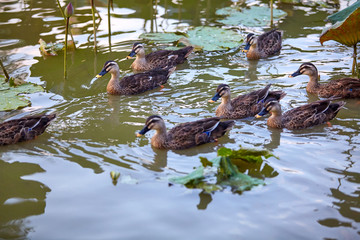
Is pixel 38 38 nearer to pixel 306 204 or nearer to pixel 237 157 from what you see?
pixel 237 157

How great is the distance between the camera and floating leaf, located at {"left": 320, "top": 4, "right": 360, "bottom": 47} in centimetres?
910

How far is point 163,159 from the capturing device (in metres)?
7.56

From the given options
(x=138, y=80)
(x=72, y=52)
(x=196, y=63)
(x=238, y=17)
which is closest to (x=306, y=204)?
(x=138, y=80)

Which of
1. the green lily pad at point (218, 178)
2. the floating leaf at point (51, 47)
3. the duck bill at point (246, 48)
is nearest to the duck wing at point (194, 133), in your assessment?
the green lily pad at point (218, 178)

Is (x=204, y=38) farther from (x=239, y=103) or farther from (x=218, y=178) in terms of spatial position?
(x=218, y=178)

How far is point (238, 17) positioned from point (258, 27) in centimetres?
64

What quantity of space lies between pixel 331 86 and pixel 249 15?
5.04 meters

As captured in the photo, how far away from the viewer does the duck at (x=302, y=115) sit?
335 inches

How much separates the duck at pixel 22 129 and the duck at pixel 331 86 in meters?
5.00

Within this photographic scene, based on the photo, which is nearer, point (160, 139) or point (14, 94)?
point (160, 139)

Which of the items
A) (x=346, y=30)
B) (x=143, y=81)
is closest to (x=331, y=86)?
(x=346, y=30)

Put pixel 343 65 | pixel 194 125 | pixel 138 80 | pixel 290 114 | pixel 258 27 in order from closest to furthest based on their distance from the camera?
pixel 194 125 < pixel 290 114 < pixel 138 80 < pixel 343 65 < pixel 258 27

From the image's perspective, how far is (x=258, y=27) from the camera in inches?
541

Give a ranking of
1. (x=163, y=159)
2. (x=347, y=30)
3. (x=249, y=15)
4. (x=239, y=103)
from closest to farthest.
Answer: (x=163, y=159), (x=239, y=103), (x=347, y=30), (x=249, y=15)
